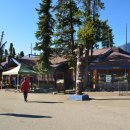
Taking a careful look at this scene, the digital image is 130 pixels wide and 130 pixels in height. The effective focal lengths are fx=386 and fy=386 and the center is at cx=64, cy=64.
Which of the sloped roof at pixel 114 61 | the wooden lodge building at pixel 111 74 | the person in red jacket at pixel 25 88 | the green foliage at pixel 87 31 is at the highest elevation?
the green foliage at pixel 87 31

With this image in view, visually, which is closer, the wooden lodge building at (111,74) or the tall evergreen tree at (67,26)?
the wooden lodge building at (111,74)

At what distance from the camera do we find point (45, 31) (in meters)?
47.2

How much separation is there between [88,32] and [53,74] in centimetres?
1204

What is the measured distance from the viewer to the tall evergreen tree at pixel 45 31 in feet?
153

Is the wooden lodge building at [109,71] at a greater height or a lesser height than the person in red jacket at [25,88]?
greater

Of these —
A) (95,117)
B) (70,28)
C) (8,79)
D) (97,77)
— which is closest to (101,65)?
(97,77)

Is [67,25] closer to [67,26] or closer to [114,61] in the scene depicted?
[67,26]

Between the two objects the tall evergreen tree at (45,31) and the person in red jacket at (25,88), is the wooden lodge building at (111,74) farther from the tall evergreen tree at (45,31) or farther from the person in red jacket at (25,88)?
the person in red jacket at (25,88)

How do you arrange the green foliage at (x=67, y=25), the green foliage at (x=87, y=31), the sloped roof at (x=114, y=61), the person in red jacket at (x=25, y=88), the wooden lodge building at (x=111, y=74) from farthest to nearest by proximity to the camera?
the green foliage at (x=67, y=25) < the green foliage at (x=87, y=31) < the sloped roof at (x=114, y=61) < the wooden lodge building at (x=111, y=74) < the person in red jacket at (x=25, y=88)

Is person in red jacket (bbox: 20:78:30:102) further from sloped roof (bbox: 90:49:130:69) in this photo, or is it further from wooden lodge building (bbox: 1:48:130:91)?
sloped roof (bbox: 90:49:130:69)

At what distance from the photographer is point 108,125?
517 inches

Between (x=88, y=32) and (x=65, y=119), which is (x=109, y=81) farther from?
(x=65, y=119)

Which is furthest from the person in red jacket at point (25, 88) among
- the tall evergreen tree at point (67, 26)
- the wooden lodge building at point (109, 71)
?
the tall evergreen tree at point (67, 26)

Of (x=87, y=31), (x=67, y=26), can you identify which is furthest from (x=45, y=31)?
A: (x=87, y=31)
